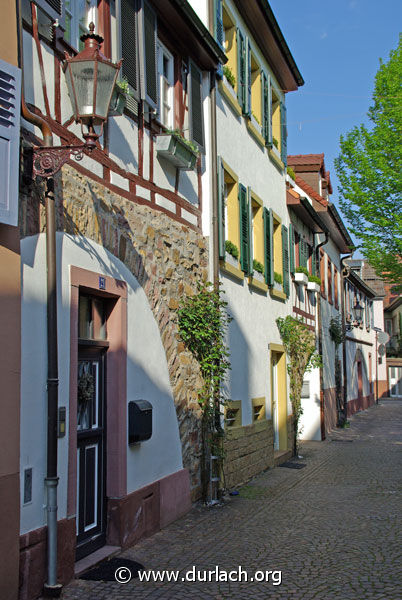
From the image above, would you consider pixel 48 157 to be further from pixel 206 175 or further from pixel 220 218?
pixel 220 218

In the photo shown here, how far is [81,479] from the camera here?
247 inches

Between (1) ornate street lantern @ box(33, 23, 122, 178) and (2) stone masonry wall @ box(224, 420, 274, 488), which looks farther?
(2) stone masonry wall @ box(224, 420, 274, 488)

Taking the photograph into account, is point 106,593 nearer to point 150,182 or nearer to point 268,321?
point 150,182

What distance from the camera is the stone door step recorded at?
5804 millimetres

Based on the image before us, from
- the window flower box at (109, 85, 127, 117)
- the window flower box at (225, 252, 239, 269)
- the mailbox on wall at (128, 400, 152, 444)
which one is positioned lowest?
the mailbox on wall at (128, 400, 152, 444)

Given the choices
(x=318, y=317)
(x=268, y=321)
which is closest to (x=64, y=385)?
(x=268, y=321)

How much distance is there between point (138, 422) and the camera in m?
6.96

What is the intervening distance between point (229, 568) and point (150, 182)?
158 inches

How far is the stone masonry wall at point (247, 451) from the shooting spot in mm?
10125

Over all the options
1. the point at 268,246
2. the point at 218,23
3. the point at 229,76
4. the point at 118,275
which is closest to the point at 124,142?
the point at 118,275

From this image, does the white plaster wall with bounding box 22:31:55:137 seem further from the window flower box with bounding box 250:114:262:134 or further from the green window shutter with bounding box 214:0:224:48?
the window flower box with bounding box 250:114:262:134

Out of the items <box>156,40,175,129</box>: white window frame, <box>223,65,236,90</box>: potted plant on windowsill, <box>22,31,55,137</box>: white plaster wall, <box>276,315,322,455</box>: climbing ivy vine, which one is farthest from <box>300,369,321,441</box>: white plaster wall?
<box>22,31,55,137</box>: white plaster wall

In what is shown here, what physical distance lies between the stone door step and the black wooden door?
0.05 meters

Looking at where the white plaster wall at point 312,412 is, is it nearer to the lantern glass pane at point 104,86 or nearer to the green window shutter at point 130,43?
the green window shutter at point 130,43
